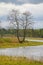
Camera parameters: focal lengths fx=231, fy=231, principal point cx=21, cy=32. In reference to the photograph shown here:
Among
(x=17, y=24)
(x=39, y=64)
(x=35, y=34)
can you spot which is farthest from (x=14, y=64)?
(x=35, y=34)

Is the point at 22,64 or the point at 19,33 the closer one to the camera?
the point at 22,64

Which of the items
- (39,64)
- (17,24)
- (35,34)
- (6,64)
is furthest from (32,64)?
(35,34)

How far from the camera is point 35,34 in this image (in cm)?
12725

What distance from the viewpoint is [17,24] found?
67.8m

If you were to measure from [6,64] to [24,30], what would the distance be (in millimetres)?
51680

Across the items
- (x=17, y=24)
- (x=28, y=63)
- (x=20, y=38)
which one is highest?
(x=28, y=63)

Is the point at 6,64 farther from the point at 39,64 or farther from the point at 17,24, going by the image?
the point at 17,24

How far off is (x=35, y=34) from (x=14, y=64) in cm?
10849

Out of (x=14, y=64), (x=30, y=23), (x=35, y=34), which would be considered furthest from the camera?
(x=35, y=34)

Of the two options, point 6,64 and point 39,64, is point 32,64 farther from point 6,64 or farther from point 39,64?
point 6,64

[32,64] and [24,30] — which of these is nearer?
[32,64]

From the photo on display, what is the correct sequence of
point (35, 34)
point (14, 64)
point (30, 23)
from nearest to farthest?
point (14, 64)
point (30, 23)
point (35, 34)

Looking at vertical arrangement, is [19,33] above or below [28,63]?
below

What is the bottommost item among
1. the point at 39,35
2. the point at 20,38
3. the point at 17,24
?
the point at 39,35
